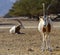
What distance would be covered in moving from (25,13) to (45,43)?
5262 centimetres

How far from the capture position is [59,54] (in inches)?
573

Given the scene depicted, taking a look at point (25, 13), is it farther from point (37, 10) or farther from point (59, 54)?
point (59, 54)

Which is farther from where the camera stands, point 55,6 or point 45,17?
point 55,6

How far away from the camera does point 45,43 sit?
1559 centimetres

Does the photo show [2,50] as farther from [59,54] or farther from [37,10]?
[37,10]

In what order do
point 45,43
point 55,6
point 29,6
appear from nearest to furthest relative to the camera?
point 45,43 < point 55,6 < point 29,6

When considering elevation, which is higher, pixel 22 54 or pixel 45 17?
pixel 45 17

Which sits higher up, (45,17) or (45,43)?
(45,17)

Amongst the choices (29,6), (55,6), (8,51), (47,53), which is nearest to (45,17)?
(47,53)

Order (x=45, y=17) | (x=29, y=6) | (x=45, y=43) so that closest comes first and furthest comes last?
1. (x=45, y=17)
2. (x=45, y=43)
3. (x=29, y=6)

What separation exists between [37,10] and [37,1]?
3436 mm

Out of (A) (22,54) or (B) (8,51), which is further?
(B) (8,51)

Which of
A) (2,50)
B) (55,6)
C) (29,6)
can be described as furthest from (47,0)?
(2,50)

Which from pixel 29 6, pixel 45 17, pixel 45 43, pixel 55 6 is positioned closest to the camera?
pixel 45 17
